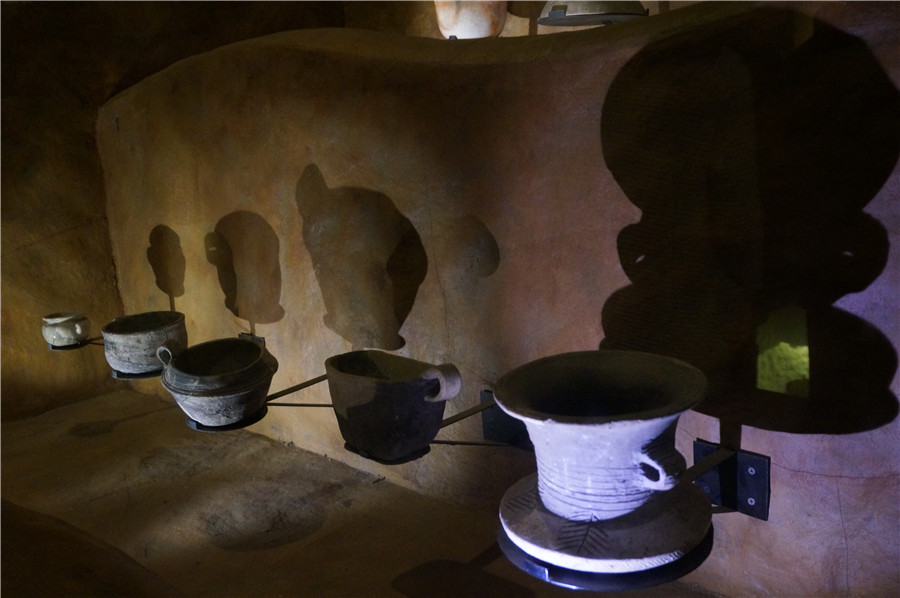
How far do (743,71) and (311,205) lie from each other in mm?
2013

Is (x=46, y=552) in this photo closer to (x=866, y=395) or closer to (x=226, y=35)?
(x=866, y=395)

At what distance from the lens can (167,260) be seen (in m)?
4.44

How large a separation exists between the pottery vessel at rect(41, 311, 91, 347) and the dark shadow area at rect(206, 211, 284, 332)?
0.74 m

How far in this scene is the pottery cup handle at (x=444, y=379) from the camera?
2039 mm

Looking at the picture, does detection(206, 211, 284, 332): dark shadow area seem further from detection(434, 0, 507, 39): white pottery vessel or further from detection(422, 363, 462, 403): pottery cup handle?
detection(434, 0, 507, 39): white pottery vessel

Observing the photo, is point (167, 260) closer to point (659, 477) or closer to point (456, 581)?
point (456, 581)

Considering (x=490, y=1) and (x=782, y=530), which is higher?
(x=490, y=1)

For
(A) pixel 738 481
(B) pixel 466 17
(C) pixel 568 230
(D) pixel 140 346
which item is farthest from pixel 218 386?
(B) pixel 466 17

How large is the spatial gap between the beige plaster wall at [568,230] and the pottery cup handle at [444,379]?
653mm

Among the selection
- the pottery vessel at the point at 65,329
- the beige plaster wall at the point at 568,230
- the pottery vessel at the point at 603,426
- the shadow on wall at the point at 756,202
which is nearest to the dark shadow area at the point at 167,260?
the beige plaster wall at the point at 568,230

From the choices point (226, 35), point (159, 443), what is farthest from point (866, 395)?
point (226, 35)

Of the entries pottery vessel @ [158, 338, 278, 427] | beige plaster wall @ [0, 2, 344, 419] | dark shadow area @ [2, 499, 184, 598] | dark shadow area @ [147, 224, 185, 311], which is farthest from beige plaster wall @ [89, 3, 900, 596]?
dark shadow area @ [2, 499, 184, 598]

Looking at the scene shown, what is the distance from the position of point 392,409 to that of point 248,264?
6.79 feet

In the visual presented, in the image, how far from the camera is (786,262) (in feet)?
6.75
